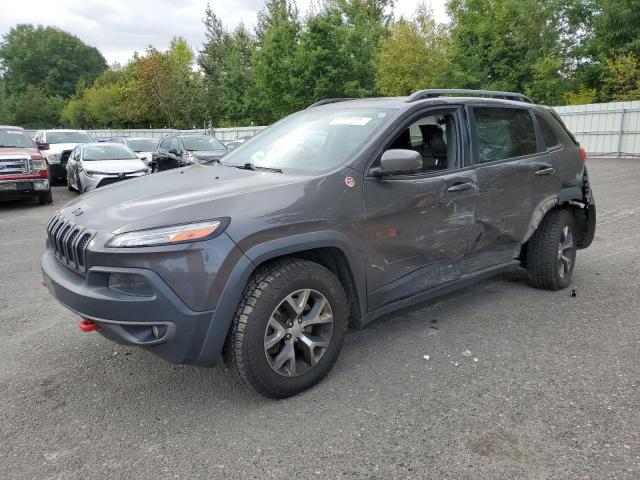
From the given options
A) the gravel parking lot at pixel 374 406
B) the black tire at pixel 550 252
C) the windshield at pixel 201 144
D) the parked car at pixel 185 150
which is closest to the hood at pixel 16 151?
the parked car at pixel 185 150

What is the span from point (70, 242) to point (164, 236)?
2.43 ft

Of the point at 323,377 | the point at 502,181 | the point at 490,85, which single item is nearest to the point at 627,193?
the point at 502,181

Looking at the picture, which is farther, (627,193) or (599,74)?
(599,74)

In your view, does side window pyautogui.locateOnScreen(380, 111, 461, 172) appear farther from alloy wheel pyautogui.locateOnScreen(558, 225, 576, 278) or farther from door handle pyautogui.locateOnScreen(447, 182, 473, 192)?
alloy wheel pyautogui.locateOnScreen(558, 225, 576, 278)

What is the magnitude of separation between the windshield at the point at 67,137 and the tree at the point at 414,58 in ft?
66.1

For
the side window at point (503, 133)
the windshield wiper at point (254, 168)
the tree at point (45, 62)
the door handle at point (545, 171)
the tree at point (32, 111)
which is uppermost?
the tree at point (45, 62)

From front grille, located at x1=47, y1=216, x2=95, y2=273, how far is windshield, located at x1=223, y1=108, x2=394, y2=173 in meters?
1.29

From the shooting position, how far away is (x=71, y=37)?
3920 inches

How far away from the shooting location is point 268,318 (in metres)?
2.79

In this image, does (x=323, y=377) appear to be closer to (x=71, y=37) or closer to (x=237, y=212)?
(x=237, y=212)

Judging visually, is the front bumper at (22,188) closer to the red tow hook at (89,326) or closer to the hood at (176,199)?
the hood at (176,199)

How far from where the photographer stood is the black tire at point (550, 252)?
4.65m

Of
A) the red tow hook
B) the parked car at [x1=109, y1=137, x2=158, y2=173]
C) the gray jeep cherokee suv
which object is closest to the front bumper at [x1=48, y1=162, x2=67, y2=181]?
the parked car at [x1=109, y1=137, x2=158, y2=173]

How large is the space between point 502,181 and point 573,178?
1200 mm
